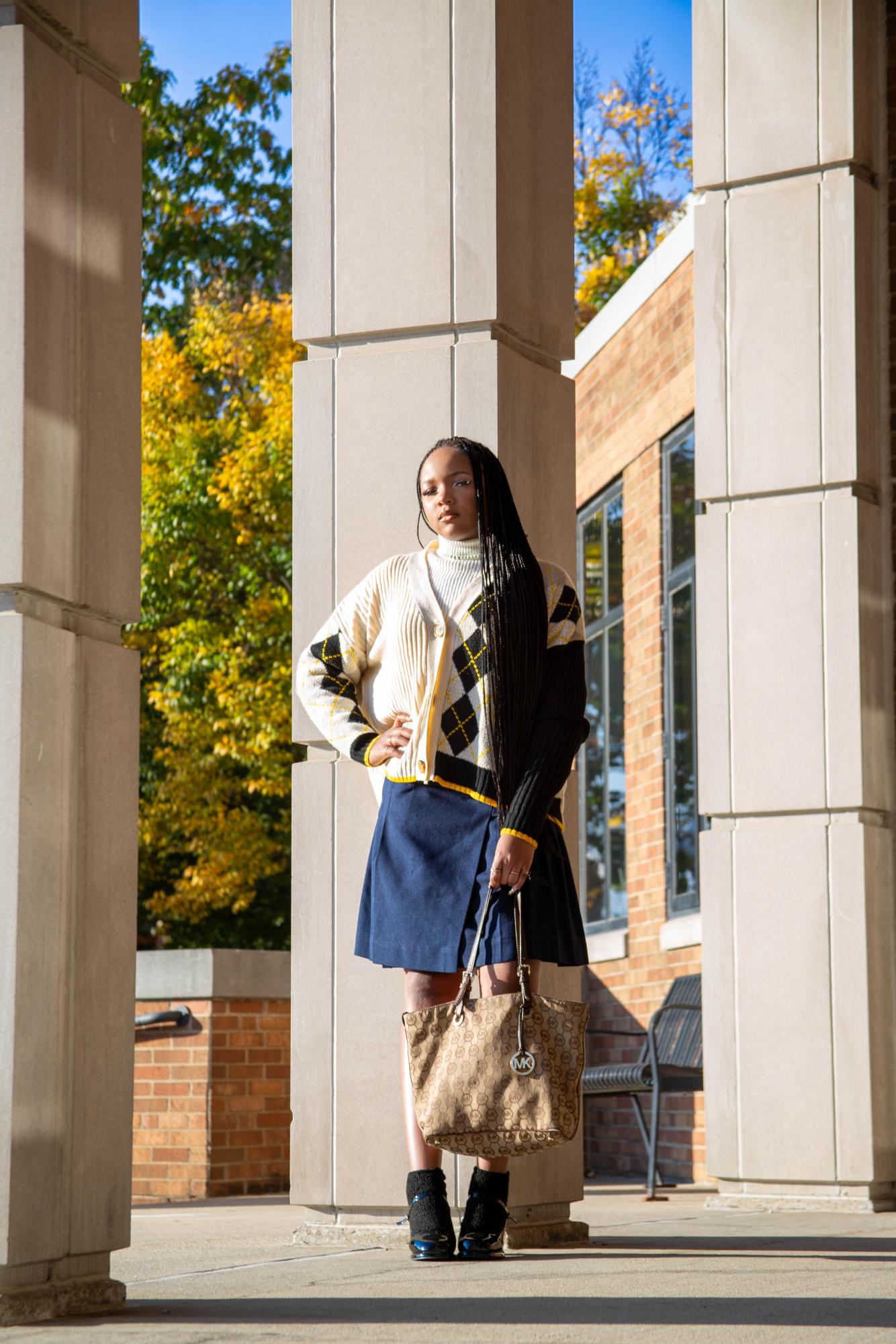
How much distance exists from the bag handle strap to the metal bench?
3.82m

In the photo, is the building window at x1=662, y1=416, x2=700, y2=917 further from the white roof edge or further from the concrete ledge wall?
the concrete ledge wall

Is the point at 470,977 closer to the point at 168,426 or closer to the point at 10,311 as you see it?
the point at 10,311

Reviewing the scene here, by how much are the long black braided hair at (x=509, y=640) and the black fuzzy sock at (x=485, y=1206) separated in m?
0.84

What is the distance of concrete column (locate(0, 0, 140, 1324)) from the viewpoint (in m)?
3.40

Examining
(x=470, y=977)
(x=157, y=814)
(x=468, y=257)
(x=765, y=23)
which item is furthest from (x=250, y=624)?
(x=470, y=977)

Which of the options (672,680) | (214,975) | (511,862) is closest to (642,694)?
(672,680)

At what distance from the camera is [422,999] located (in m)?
4.26

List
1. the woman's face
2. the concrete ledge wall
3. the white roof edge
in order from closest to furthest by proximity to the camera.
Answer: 1. the woman's face
2. the concrete ledge wall
3. the white roof edge

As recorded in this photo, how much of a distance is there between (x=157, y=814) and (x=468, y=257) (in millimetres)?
13469

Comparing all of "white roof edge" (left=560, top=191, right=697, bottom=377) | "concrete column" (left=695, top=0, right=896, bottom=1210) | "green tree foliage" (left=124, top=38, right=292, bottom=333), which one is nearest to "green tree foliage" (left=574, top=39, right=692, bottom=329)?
"green tree foliage" (left=124, top=38, right=292, bottom=333)

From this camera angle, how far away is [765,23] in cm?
702

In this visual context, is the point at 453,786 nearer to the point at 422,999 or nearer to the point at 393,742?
the point at 393,742

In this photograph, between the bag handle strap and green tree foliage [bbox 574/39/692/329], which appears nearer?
the bag handle strap

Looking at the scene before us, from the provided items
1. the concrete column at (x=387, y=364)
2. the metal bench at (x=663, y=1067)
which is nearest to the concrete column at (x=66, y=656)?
the concrete column at (x=387, y=364)
